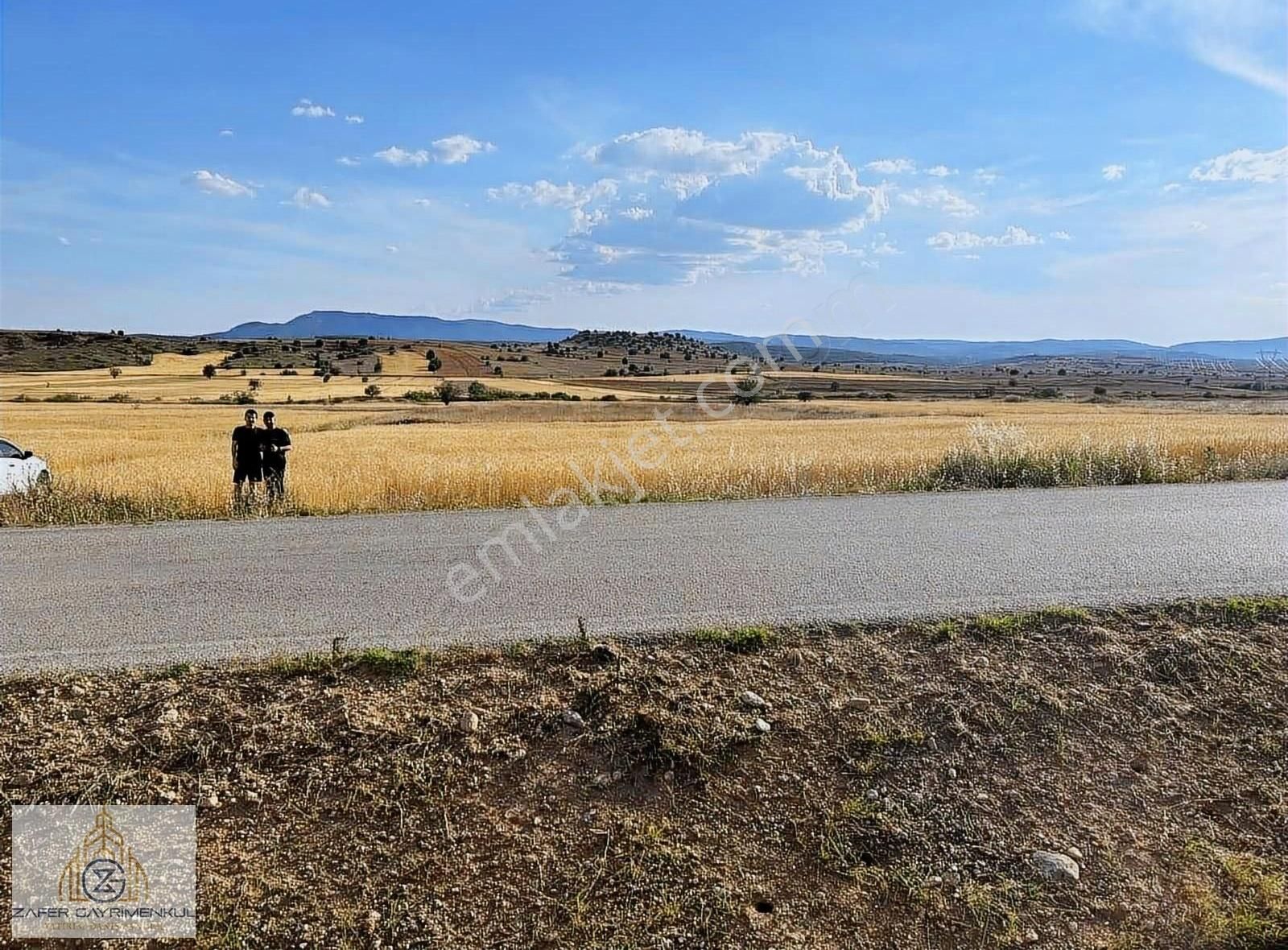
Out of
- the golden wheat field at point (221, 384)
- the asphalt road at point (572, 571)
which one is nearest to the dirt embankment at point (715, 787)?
the asphalt road at point (572, 571)

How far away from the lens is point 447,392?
5881 cm

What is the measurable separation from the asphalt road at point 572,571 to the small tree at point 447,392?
48110 millimetres

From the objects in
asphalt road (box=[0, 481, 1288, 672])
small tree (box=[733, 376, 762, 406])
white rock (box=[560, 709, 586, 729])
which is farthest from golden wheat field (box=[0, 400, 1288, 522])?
small tree (box=[733, 376, 762, 406])

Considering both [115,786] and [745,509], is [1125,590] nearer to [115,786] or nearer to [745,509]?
[745,509]

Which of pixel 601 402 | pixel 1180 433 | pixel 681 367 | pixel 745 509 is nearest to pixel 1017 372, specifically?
pixel 681 367

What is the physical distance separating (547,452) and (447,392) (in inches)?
1486

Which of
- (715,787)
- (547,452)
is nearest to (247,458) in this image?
(715,787)

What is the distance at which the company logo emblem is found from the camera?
3.41m

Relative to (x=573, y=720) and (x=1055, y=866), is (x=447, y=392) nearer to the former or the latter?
(x=573, y=720)

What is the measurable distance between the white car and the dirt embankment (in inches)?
334

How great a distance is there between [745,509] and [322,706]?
7078 millimetres

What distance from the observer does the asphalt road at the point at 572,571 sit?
5.89 metres

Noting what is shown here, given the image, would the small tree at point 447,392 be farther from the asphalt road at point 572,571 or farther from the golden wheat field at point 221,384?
the asphalt road at point 572,571

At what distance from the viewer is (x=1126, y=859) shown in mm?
3605
